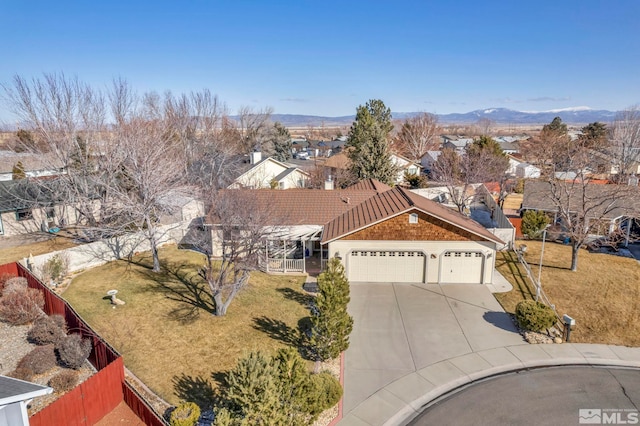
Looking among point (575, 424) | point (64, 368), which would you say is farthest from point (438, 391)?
point (64, 368)

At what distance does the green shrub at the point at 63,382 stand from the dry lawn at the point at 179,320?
175 cm

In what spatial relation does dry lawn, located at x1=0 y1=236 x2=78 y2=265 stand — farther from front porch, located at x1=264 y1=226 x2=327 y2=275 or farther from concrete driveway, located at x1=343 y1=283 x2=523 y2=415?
concrete driveway, located at x1=343 y1=283 x2=523 y2=415

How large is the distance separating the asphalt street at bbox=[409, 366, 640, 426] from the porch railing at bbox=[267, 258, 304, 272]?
1265cm

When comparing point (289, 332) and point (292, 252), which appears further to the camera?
point (292, 252)

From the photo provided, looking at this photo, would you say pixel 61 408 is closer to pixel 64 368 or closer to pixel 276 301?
pixel 64 368

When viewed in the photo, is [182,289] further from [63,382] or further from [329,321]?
[329,321]

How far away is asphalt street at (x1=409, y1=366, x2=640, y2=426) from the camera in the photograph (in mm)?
12188

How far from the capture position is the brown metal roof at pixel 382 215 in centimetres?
2136

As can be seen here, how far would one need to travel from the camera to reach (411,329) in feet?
57.4

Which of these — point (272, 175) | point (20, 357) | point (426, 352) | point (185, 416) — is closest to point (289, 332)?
point (426, 352)

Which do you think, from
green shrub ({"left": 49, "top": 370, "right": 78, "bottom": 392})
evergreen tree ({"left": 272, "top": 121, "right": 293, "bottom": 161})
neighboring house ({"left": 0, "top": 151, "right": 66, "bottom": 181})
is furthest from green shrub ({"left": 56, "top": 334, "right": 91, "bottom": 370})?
evergreen tree ({"left": 272, "top": 121, "right": 293, "bottom": 161})

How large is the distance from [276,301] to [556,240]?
22.6 meters

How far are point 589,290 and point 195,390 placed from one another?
20.1 metres

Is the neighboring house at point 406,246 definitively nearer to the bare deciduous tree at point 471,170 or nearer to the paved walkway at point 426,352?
the paved walkway at point 426,352
